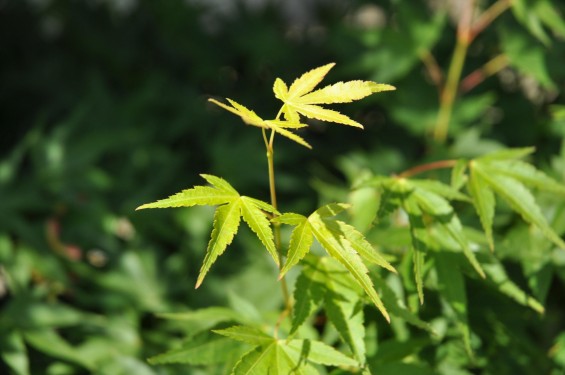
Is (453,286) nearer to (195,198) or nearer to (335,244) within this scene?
(335,244)

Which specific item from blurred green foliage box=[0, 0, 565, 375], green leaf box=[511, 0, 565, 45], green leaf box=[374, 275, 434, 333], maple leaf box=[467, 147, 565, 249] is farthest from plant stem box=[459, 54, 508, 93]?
green leaf box=[374, 275, 434, 333]

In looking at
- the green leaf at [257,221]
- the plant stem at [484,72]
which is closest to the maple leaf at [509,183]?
the green leaf at [257,221]

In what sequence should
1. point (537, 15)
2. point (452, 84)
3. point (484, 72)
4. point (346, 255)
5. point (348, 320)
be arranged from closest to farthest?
point (346, 255)
point (348, 320)
point (537, 15)
point (452, 84)
point (484, 72)

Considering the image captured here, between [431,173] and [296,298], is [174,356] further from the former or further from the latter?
[431,173]

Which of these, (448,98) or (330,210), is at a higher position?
(448,98)

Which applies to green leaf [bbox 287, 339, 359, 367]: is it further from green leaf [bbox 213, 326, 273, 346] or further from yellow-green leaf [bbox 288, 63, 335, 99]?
yellow-green leaf [bbox 288, 63, 335, 99]

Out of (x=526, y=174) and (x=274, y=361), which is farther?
(x=526, y=174)

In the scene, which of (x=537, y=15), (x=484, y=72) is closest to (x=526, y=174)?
(x=537, y=15)

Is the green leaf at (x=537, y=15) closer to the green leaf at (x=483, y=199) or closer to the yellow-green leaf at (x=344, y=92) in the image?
the green leaf at (x=483, y=199)
